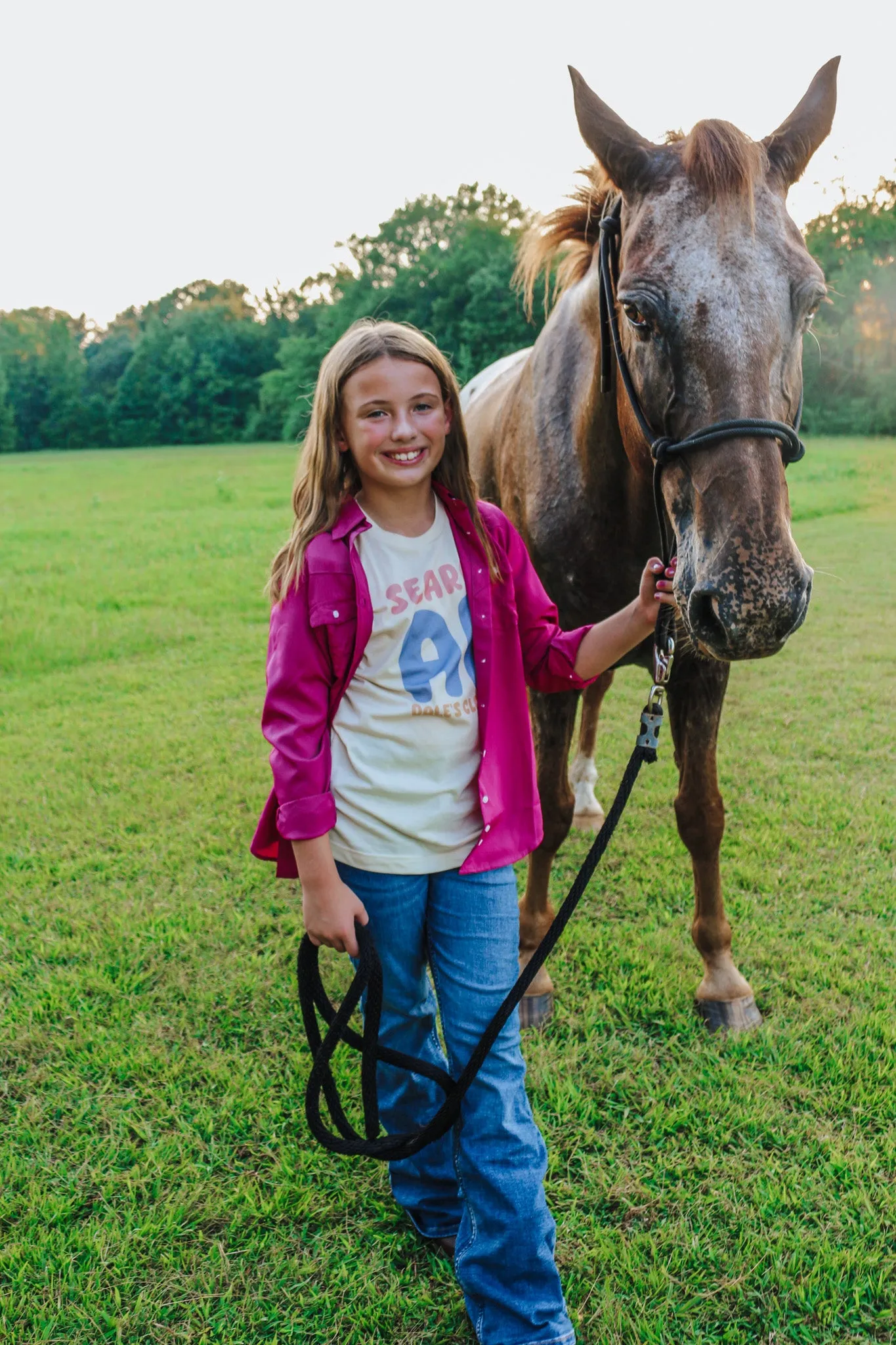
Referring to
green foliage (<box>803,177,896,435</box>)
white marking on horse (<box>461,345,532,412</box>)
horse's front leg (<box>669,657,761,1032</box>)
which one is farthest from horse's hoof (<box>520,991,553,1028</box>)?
green foliage (<box>803,177,896,435</box>)

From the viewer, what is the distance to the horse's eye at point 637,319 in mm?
1765

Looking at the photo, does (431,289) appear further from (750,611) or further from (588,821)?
(750,611)

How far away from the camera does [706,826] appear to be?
2793 mm

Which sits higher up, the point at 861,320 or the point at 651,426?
the point at 861,320

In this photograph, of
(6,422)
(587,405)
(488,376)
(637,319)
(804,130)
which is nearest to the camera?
(637,319)

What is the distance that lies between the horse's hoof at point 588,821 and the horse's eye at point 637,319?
2.77 m

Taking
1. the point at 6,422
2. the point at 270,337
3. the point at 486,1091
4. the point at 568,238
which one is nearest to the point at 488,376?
the point at 568,238

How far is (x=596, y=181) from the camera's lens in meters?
2.60

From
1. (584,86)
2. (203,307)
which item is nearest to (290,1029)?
(584,86)

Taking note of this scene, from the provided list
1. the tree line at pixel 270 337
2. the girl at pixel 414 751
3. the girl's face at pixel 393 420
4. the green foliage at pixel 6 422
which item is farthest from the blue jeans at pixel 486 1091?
the green foliage at pixel 6 422

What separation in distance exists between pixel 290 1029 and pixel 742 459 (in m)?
2.16

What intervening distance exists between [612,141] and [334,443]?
919 millimetres

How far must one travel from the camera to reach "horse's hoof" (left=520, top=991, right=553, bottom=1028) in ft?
8.93

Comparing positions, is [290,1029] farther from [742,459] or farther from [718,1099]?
[742,459]
